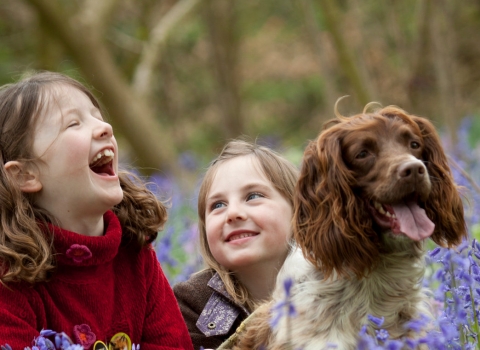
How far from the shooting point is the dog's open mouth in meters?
Answer: 3.29

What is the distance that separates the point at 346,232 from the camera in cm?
337

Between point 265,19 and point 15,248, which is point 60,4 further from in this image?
point 265,19

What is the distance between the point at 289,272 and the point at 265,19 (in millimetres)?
21668

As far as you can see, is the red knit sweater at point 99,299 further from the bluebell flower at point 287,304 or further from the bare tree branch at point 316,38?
the bare tree branch at point 316,38

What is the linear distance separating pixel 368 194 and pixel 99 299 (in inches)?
62.0

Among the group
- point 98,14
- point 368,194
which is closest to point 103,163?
point 368,194

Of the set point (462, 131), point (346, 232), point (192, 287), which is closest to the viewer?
point (346, 232)

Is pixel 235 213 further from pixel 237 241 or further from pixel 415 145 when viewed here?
pixel 415 145

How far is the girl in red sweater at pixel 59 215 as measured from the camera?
367cm

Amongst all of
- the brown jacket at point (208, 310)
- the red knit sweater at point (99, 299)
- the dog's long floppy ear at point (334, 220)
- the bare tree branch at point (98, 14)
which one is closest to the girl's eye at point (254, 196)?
the brown jacket at point (208, 310)

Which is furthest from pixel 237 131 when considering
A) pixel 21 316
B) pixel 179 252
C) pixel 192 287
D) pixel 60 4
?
pixel 21 316

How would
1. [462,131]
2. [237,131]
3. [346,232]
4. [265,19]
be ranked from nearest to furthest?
[346,232], [462,131], [237,131], [265,19]

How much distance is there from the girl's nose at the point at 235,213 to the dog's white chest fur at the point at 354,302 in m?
0.88

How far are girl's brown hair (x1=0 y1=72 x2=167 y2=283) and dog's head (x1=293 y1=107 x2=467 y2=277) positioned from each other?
1297 millimetres
